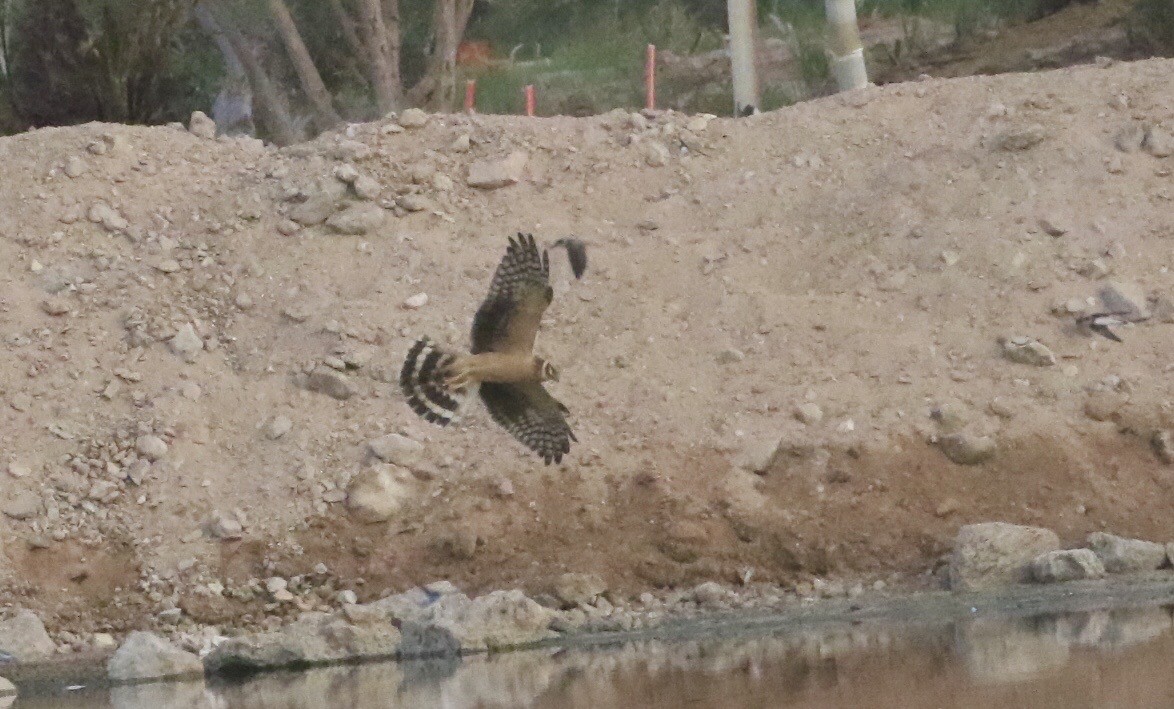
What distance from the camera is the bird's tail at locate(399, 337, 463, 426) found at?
1330cm

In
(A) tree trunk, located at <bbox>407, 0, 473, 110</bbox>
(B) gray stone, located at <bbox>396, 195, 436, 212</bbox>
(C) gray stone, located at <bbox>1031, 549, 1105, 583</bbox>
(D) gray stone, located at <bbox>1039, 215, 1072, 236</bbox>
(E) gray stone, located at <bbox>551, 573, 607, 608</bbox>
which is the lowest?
(C) gray stone, located at <bbox>1031, 549, 1105, 583</bbox>

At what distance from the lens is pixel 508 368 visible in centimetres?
1321

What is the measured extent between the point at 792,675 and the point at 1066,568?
2.60 metres

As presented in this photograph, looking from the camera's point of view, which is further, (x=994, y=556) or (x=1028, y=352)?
(x=1028, y=352)

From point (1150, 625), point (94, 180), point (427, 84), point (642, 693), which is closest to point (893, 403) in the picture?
point (1150, 625)

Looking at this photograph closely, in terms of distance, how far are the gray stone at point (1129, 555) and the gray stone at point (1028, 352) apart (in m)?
2.03

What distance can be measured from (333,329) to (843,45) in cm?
551

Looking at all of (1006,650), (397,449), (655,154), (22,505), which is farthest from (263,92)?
(1006,650)

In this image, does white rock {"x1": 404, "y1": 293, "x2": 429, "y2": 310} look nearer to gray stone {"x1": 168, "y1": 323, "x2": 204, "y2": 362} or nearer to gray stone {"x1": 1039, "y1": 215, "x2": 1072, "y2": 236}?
gray stone {"x1": 168, "y1": 323, "x2": 204, "y2": 362}

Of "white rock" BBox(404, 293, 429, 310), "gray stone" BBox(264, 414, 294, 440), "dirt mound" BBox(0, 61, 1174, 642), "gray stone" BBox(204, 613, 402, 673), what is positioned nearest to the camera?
"gray stone" BBox(204, 613, 402, 673)

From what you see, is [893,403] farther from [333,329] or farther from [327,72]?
[327,72]

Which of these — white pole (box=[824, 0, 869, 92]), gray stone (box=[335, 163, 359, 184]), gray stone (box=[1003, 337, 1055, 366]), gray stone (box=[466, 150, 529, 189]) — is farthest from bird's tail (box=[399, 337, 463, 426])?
white pole (box=[824, 0, 869, 92])

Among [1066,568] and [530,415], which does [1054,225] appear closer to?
[1066,568]

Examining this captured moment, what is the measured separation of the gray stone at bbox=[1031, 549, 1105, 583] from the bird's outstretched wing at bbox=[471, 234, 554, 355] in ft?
11.1
